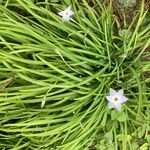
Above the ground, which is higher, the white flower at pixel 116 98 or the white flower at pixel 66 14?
the white flower at pixel 66 14

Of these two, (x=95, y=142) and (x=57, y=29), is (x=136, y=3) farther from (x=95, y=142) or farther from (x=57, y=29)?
(x=95, y=142)

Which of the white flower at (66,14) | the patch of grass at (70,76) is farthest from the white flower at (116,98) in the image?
the white flower at (66,14)

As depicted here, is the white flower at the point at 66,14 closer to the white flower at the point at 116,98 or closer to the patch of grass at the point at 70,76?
the patch of grass at the point at 70,76

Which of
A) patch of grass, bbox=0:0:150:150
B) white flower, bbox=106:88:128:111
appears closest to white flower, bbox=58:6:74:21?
patch of grass, bbox=0:0:150:150

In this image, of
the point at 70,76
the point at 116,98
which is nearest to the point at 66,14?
the point at 70,76

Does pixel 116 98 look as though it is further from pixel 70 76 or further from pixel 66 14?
pixel 66 14

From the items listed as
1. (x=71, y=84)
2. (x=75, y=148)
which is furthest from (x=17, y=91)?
(x=75, y=148)

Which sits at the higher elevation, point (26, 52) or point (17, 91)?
point (26, 52)
